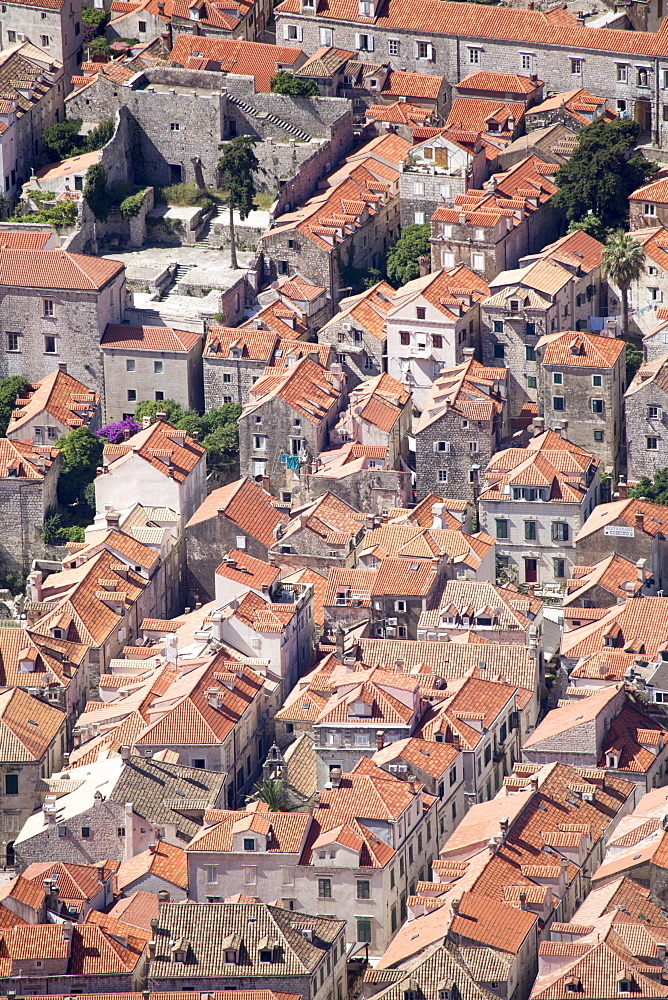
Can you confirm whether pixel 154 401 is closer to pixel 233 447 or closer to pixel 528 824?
pixel 233 447

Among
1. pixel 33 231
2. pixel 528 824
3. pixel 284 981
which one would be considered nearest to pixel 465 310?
pixel 33 231

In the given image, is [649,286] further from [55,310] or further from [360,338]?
[55,310]

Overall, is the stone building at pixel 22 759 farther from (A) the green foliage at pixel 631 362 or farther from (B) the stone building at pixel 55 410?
(A) the green foliage at pixel 631 362

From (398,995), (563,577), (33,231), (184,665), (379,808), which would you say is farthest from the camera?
(33,231)

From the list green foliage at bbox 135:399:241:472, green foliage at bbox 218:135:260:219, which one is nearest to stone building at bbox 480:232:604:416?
green foliage at bbox 135:399:241:472

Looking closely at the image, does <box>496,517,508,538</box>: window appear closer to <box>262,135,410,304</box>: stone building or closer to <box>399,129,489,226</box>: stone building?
<box>262,135,410,304</box>: stone building

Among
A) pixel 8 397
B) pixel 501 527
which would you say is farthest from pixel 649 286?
pixel 8 397
